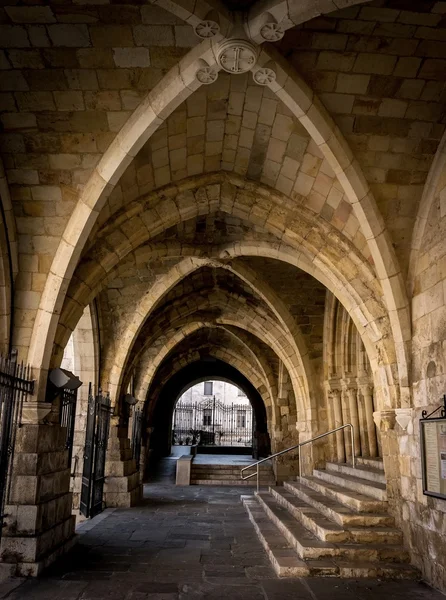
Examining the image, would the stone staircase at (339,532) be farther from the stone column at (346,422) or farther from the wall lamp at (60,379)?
the wall lamp at (60,379)

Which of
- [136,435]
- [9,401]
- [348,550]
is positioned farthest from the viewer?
[136,435]

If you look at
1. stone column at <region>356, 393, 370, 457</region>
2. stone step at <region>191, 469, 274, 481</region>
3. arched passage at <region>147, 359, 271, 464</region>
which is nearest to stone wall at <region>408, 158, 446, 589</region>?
stone column at <region>356, 393, 370, 457</region>

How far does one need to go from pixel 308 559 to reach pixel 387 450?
1.38 metres

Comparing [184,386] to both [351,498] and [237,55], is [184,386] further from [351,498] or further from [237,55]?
[237,55]

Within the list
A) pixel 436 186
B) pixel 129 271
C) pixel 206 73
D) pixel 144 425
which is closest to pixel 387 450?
pixel 436 186

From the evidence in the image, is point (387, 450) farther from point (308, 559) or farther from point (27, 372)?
point (27, 372)

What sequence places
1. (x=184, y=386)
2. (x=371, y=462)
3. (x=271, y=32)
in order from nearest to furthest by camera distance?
1. (x=271, y=32)
2. (x=371, y=462)
3. (x=184, y=386)

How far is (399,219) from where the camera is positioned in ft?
16.5

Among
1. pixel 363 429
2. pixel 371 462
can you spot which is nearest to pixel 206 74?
pixel 371 462

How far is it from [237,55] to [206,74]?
1.12 ft

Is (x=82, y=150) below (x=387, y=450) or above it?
above

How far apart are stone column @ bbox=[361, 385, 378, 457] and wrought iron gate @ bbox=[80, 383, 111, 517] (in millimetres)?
4043

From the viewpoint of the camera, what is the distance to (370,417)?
7.64m

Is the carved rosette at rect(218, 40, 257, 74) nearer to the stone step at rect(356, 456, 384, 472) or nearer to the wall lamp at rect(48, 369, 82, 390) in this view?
the wall lamp at rect(48, 369, 82, 390)
